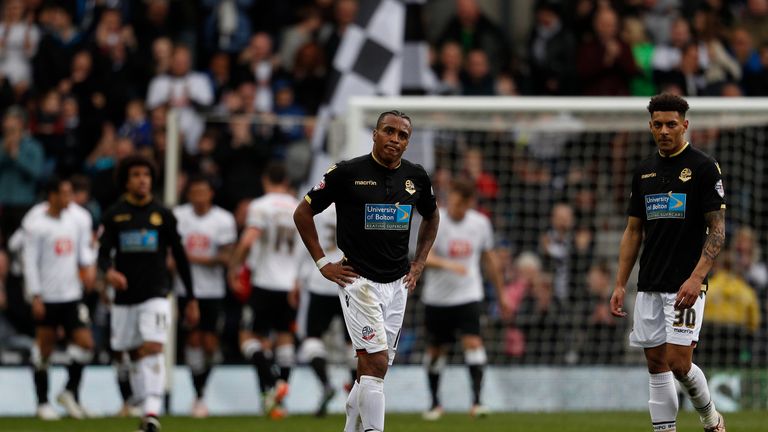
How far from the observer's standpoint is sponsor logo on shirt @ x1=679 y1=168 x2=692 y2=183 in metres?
10.2

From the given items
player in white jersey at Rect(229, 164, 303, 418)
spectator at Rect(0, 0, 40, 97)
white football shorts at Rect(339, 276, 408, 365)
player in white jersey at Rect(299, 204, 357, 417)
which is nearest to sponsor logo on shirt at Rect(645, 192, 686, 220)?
white football shorts at Rect(339, 276, 408, 365)

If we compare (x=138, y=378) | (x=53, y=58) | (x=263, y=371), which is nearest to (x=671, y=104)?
(x=138, y=378)

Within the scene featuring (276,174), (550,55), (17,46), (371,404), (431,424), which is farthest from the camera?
(550,55)

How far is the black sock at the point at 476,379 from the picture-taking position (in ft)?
52.5

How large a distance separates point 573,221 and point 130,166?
7.99m

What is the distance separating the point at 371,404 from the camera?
9914 millimetres

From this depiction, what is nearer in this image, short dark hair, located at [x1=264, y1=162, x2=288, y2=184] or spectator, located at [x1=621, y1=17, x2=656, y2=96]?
short dark hair, located at [x1=264, y1=162, x2=288, y2=184]

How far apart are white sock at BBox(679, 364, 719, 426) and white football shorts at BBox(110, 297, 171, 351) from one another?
4774 millimetres

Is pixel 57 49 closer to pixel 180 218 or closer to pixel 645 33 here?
pixel 180 218

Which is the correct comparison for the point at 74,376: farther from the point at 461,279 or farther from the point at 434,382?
the point at 461,279

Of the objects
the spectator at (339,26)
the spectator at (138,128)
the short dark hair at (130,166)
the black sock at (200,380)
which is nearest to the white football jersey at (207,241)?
the black sock at (200,380)

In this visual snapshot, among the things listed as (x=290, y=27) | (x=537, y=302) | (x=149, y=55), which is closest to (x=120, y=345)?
(x=537, y=302)

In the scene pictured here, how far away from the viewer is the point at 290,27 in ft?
74.1

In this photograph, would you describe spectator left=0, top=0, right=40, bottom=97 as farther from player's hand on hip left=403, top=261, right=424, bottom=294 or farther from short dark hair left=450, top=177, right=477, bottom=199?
player's hand on hip left=403, top=261, right=424, bottom=294
